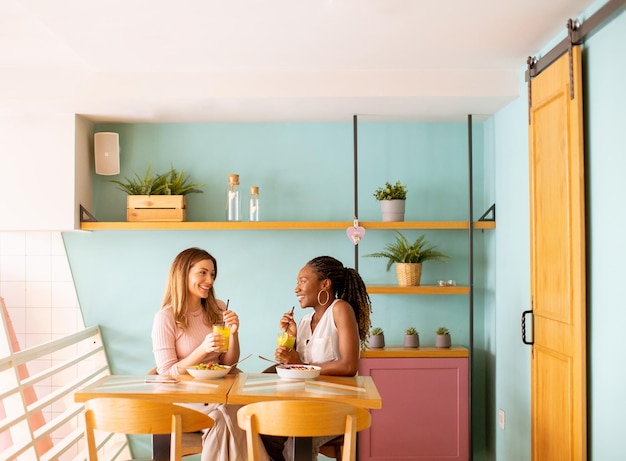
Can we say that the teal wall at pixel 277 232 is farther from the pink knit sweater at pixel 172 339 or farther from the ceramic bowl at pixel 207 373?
the ceramic bowl at pixel 207 373

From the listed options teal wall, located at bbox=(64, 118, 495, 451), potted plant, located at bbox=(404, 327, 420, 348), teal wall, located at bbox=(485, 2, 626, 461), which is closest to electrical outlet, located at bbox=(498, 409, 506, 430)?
teal wall, located at bbox=(64, 118, 495, 451)

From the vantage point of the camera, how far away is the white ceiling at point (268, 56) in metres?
3.23

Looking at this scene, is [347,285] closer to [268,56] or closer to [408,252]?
[408,252]

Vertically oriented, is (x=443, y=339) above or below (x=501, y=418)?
above

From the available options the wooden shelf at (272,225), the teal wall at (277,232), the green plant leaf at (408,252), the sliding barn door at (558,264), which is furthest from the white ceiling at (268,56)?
the green plant leaf at (408,252)

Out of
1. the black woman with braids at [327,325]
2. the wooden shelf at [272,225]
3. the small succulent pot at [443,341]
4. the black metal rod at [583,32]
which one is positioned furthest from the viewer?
the small succulent pot at [443,341]

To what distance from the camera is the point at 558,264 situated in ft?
11.2

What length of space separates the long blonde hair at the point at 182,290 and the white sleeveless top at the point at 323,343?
459 millimetres

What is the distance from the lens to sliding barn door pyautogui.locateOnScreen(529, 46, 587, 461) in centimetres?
317

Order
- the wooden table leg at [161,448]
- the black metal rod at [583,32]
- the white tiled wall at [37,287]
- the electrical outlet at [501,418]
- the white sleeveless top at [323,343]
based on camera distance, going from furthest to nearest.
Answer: the white tiled wall at [37,287], the electrical outlet at [501,418], the white sleeveless top at [323,343], the wooden table leg at [161,448], the black metal rod at [583,32]

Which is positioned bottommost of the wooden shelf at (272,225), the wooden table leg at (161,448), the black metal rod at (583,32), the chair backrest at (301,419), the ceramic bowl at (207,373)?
the wooden table leg at (161,448)

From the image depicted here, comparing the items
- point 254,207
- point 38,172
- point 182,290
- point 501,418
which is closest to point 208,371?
point 182,290

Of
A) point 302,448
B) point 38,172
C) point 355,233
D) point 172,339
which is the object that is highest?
point 38,172

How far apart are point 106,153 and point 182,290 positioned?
161 centimetres
